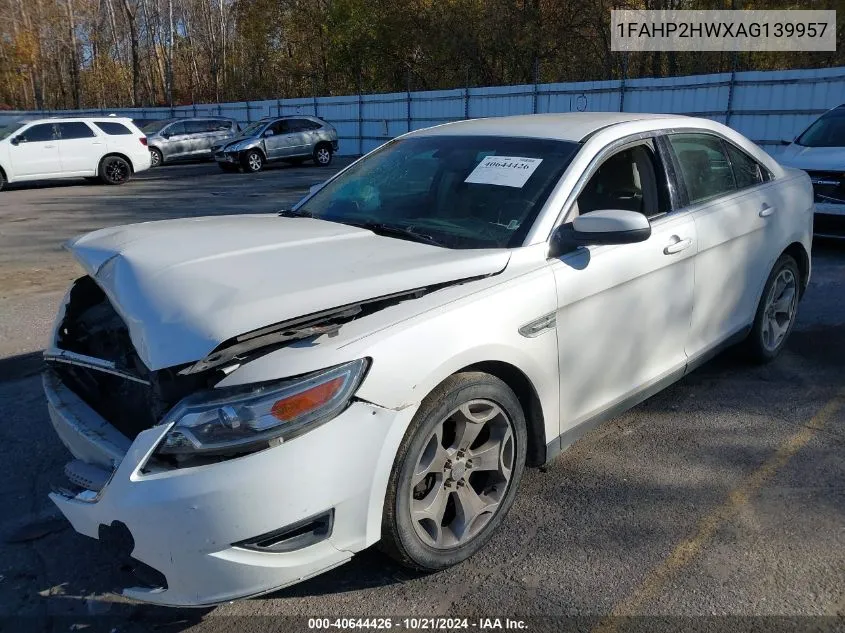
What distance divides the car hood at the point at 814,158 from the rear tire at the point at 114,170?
1539 centimetres

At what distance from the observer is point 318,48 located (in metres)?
41.6

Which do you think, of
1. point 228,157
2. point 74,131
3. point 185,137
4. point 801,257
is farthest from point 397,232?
point 185,137

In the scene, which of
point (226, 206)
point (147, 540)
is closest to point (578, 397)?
point (147, 540)

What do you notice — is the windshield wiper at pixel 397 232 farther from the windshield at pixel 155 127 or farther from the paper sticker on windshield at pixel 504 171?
the windshield at pixel 155 127

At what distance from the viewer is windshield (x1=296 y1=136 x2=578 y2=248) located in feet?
10.6

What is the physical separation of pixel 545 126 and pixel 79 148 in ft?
54.6

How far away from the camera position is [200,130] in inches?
982

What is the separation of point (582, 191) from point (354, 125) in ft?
84.4

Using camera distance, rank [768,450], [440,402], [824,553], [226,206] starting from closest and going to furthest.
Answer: [440,402] < [824,553] < [768,450] < [226,206]

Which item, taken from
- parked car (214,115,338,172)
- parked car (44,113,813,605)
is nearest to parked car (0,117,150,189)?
parked car (214,115,338,172)

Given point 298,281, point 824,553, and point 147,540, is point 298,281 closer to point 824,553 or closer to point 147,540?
point 147,540

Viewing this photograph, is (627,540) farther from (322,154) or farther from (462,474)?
(322,154)

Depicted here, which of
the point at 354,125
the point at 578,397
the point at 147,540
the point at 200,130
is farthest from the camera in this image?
the point at 354,125

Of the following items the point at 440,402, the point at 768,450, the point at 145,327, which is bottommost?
the point at 768,450
